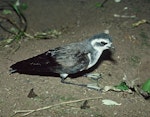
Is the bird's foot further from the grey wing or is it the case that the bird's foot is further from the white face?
the white face

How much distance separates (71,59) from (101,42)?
54cm

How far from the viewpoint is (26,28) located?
698 centimetres

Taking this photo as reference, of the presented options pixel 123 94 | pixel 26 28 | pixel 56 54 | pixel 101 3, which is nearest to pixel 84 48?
pixel 56 54

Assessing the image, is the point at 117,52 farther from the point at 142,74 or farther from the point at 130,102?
the point at 130,102

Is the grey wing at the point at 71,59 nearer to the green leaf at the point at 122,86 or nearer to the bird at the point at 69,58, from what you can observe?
the bird at the point at 69,58

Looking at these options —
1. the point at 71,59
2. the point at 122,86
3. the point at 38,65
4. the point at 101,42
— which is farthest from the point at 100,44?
the point at 38,65

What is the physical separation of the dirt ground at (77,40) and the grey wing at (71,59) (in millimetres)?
317

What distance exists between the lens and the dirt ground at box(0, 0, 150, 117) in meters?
4.86

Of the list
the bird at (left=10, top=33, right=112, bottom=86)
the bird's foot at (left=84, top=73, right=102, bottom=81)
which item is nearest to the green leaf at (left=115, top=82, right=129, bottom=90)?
the bird's foot at (left=84, top=73, right=102, bottom=81)

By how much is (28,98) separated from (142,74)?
2.03 meters

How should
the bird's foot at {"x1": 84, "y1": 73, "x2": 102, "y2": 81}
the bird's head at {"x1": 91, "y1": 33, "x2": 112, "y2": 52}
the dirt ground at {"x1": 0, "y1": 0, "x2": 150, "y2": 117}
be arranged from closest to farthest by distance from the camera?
the dirt ground at {"x1": 0, "y1": 0, "x2": 150, "y2": 117} < the bird's head at {"x1": 91, "y1": 33, "x2": 112, "y2": 52} < the bird's foot at {"x1": 84, "y1": 73, "x2": 102, "y2": 81}

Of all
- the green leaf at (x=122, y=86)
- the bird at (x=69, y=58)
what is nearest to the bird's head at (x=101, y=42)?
the bird at (x=69, y=58)

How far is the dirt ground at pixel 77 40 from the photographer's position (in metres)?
4.86

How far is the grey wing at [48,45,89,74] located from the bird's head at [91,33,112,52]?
206 millimetres
